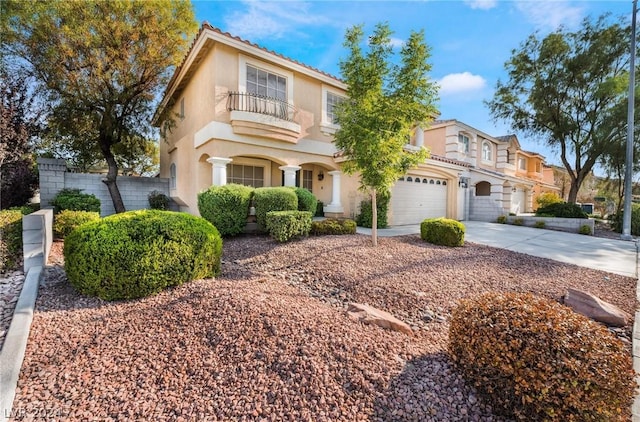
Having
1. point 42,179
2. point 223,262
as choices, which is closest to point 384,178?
point 223,262

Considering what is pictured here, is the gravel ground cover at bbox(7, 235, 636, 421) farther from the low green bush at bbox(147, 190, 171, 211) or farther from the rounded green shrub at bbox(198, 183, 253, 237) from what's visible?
the low green bush at bbox(147, 190, 171, 211)

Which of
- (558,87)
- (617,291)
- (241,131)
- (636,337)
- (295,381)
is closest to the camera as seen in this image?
(295,381)

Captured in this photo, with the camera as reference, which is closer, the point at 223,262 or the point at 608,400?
the point at 608,400

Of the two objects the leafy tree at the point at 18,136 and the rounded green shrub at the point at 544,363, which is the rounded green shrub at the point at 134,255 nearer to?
the rounded green shrub at the point at 544,363

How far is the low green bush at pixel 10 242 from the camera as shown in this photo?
15.4 ft

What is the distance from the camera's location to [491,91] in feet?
55.4

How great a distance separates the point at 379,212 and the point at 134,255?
8.87 m

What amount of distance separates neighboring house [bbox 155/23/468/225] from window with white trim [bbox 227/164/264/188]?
0.14ft

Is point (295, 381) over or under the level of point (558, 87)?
under

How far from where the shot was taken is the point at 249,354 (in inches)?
102

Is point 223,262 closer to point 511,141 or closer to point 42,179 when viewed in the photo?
point 42,179

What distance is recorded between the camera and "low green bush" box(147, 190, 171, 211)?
12.3 meters

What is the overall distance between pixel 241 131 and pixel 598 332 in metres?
9.47

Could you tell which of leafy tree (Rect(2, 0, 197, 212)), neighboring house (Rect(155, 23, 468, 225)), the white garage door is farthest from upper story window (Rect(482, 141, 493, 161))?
A: leafy tree (Rect(2, 0, 197, 212))
